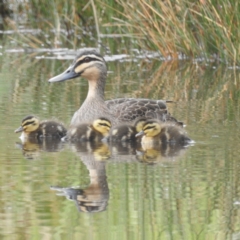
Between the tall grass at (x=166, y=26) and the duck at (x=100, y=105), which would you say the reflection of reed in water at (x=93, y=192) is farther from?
the tall grass at (x=166, y=26)

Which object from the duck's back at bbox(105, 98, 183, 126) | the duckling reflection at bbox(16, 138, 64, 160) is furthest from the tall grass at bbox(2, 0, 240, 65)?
the duckling reflection at bbox(16, 138, 64, 160)

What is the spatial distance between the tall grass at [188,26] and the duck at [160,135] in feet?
12.9

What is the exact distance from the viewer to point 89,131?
758cm

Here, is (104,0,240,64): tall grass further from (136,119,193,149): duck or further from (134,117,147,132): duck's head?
(136,119,193,149): duck

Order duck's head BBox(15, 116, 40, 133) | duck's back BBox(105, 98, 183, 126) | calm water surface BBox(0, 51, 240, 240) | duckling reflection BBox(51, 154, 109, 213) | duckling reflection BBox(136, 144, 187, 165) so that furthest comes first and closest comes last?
duck's back BBox(105, 98, 183, 126)
duck's head BBox(15, 116, 40, 133)
duckling reflection BBox(136, 144, 187, 165)
duckling reflection BBox(51, 154, 109, 213)
calm water surface BBox(0, 51, 240, 240)

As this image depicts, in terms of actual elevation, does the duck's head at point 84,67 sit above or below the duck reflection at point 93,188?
above

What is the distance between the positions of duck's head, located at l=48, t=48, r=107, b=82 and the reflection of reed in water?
6.47ft

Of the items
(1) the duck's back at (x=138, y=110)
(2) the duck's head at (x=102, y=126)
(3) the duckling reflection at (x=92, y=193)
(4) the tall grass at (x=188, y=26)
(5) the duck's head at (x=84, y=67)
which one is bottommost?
(3) the duckling reflection at (x=92, y=193)

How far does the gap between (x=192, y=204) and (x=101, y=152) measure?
202cm

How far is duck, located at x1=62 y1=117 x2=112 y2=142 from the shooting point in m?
7.54

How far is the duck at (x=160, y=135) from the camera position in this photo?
24.0ft

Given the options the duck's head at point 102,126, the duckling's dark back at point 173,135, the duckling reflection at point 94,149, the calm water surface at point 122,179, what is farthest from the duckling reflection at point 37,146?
the duckling's dark back at point 173,135

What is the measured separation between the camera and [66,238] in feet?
14.4

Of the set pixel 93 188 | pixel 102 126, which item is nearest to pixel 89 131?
pixel 102 126
